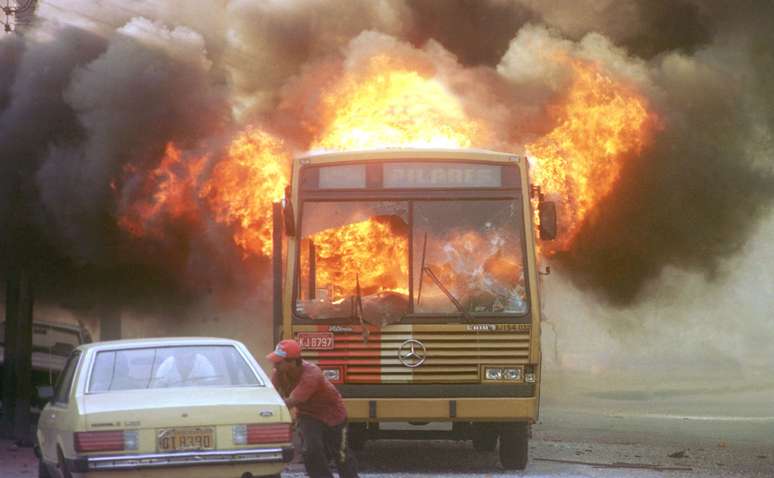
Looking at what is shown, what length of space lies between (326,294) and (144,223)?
42.3ft

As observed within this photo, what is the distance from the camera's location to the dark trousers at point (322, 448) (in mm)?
11000

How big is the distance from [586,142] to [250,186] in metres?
5.67

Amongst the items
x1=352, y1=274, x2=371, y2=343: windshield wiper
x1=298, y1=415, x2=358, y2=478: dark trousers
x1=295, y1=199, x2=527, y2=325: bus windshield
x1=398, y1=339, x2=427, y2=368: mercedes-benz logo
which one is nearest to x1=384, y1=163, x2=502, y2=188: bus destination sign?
x1=295, y1=199, x2=527, y2=325: bus windshield

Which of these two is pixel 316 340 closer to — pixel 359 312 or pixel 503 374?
pixel 359 312

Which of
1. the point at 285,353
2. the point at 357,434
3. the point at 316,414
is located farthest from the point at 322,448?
the point at 357,434

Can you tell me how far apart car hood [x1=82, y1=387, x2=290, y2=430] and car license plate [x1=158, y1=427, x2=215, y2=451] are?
5 cm

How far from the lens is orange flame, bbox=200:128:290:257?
2088cm

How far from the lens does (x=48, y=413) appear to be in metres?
10.8

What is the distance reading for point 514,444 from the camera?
1444 cm

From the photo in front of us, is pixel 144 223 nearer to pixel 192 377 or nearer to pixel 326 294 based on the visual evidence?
pixel 326 294

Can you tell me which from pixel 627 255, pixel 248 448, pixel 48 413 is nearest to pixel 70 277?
pixel 627 255

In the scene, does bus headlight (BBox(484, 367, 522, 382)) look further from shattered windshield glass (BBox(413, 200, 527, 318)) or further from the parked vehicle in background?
the parked vehicle in background

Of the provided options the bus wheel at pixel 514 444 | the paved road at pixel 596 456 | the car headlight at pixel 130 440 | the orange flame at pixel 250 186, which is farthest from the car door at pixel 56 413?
the orange flame at pixel 250 186

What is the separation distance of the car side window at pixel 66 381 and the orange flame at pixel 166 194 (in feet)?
47.9
